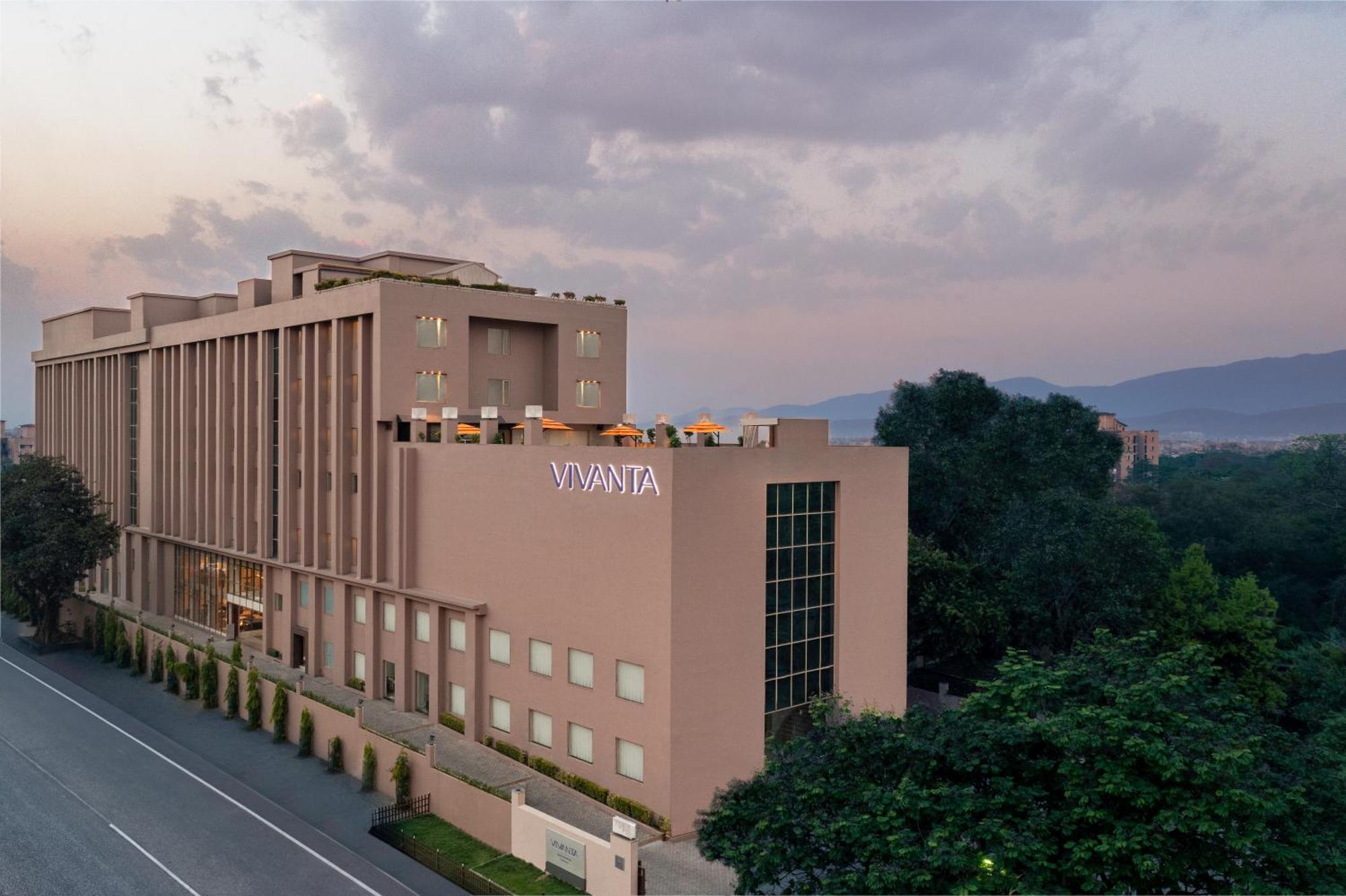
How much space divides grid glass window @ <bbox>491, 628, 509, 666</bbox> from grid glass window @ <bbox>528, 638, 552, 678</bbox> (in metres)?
1.53

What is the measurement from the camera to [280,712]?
3969cm

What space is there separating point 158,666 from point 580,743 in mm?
30412

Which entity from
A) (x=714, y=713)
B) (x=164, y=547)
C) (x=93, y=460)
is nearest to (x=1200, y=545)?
(x=714, y=713)

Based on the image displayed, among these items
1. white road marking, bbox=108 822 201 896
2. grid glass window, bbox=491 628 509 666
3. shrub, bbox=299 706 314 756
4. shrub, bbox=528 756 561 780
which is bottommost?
white road marking, bbox=108 822 201 896

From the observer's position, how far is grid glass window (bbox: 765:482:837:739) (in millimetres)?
31359

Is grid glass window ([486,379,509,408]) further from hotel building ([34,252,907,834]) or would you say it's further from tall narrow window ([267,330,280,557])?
tall narrow window ([267,330,280,557])

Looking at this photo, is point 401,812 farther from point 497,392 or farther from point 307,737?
point 497,392

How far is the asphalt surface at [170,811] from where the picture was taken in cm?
2716

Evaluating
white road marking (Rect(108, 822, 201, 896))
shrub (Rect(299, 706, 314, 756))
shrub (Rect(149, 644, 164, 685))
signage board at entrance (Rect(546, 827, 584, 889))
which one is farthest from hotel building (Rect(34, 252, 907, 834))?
white road marking (Rect(108, 822, 201, 896))

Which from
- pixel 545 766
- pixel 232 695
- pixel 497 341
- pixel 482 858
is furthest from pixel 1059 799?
pixel 232 695

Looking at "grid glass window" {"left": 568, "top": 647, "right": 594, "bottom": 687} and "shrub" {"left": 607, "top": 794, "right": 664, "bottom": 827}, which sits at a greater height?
"grid glass window" {"left": 568, "top": 647, "right": 594, "bottom": 687}

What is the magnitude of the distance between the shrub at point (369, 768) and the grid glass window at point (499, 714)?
177 inches

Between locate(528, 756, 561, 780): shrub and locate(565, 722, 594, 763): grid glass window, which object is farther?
locate(528, 756, 561, 780): shrub

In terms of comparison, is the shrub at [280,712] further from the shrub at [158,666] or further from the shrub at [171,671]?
the shrub at [158,666]
